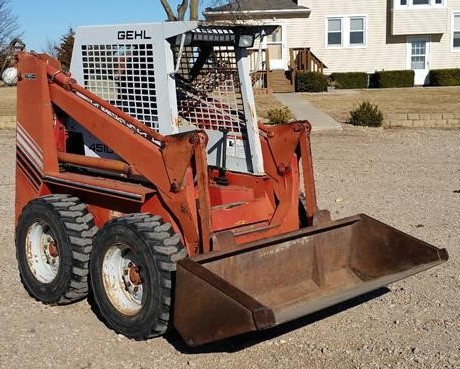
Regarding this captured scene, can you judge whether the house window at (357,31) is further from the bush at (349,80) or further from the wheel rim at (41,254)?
the wheel rim at (41,254)

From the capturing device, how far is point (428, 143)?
14414 millimetres

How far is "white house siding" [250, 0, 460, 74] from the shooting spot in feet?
111

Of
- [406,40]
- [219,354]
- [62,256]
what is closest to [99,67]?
[62,256]

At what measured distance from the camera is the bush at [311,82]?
30.0m

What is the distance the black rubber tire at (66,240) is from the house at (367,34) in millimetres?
28280

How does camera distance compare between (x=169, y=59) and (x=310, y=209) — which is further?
(x=310, y=209)

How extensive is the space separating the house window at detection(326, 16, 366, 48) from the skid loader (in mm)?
29506

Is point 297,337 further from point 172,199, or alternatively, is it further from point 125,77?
point 125,77

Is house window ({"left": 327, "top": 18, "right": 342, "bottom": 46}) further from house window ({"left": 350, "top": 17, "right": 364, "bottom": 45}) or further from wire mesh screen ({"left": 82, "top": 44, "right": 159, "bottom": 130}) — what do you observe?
wire mesh screen ({"left": 82, "top": 44, "right": 159, "bottom": 130})

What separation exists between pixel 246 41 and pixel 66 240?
79.0 inches

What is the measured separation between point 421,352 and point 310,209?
1.37 m

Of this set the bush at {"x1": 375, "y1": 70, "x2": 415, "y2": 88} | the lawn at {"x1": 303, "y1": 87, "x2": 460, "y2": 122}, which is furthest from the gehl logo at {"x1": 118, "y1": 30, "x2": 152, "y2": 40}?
the bush at {"x1": 375, "y1": 70, "x2": 415, "y2": 88}

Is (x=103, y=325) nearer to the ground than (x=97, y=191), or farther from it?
nearer to the ground

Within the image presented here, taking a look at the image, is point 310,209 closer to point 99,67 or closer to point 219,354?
point 219,354
